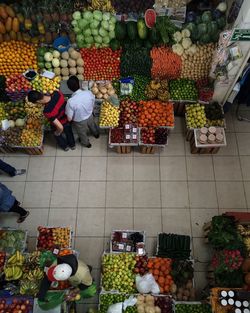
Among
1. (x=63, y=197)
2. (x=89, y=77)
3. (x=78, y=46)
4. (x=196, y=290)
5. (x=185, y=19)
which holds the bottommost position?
(x=196, y=290)

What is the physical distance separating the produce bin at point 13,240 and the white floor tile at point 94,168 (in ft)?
5.62

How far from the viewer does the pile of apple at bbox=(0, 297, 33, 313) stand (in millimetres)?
A: 4973

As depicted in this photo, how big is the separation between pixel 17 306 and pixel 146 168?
3594mm

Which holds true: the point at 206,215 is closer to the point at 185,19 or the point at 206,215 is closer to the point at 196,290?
the point at 196,290

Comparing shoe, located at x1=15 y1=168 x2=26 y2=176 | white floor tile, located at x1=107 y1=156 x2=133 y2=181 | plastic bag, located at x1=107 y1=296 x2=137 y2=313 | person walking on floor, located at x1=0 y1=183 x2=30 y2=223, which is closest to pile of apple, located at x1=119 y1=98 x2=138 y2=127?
white floor tile, located at x1=107 y1=156 x2=133 y2=181

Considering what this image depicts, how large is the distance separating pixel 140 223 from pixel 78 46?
4.04m

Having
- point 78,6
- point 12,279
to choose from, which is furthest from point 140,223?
point 78,6

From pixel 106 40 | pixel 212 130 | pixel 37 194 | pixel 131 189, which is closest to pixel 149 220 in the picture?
pixel 131 189

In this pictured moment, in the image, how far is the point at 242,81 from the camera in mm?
6488

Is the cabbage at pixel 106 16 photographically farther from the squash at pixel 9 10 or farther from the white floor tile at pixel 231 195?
the white floor tile at pixel 231 195

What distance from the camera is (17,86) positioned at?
6.95m

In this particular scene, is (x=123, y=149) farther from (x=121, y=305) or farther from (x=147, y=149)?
(x=121, y=305)

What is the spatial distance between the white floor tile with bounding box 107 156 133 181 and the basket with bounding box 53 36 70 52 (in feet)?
8.47

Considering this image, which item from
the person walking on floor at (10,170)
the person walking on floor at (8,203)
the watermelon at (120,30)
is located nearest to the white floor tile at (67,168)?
the person walking on floor at (10,170)
